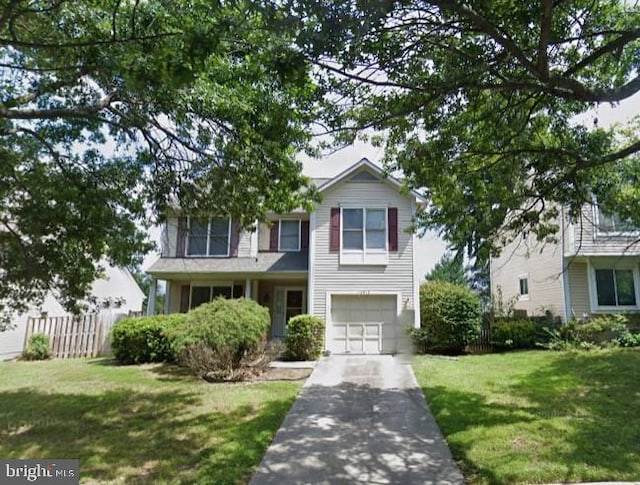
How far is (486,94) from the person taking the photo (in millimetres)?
7172

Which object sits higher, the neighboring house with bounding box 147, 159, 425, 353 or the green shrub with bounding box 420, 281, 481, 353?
the neighboring house with bounding box 147, 159, 425, 353

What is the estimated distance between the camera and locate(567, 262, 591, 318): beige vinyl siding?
17.0 m

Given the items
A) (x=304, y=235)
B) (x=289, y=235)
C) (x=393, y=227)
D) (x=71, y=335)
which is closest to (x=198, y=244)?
(x=289, y=235)

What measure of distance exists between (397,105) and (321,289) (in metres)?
10.9

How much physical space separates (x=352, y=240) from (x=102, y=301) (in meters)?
9.65

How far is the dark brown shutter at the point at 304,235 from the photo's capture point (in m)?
18.5

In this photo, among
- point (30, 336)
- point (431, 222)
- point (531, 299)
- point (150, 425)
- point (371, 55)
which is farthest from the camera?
point (531, 299)

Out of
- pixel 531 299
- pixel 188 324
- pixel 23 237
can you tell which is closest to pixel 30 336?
pixel 188 324

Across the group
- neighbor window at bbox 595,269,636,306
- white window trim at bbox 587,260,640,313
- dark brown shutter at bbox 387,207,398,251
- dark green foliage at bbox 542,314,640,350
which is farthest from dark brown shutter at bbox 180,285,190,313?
neighbor window at bbox 595,269,636,306

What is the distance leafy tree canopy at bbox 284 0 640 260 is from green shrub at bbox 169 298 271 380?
5.57 m

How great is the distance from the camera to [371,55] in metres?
5.55

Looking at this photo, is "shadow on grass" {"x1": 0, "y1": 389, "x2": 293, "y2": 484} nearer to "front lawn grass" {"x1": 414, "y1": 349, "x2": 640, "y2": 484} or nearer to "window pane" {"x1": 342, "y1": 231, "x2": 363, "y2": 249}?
"front lawn grass" {"x1": 414, "y1": 349, "x2": 640, "y2": 484}

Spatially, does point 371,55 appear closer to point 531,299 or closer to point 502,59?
point 502,59

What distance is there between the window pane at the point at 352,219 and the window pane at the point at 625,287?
1053cm
